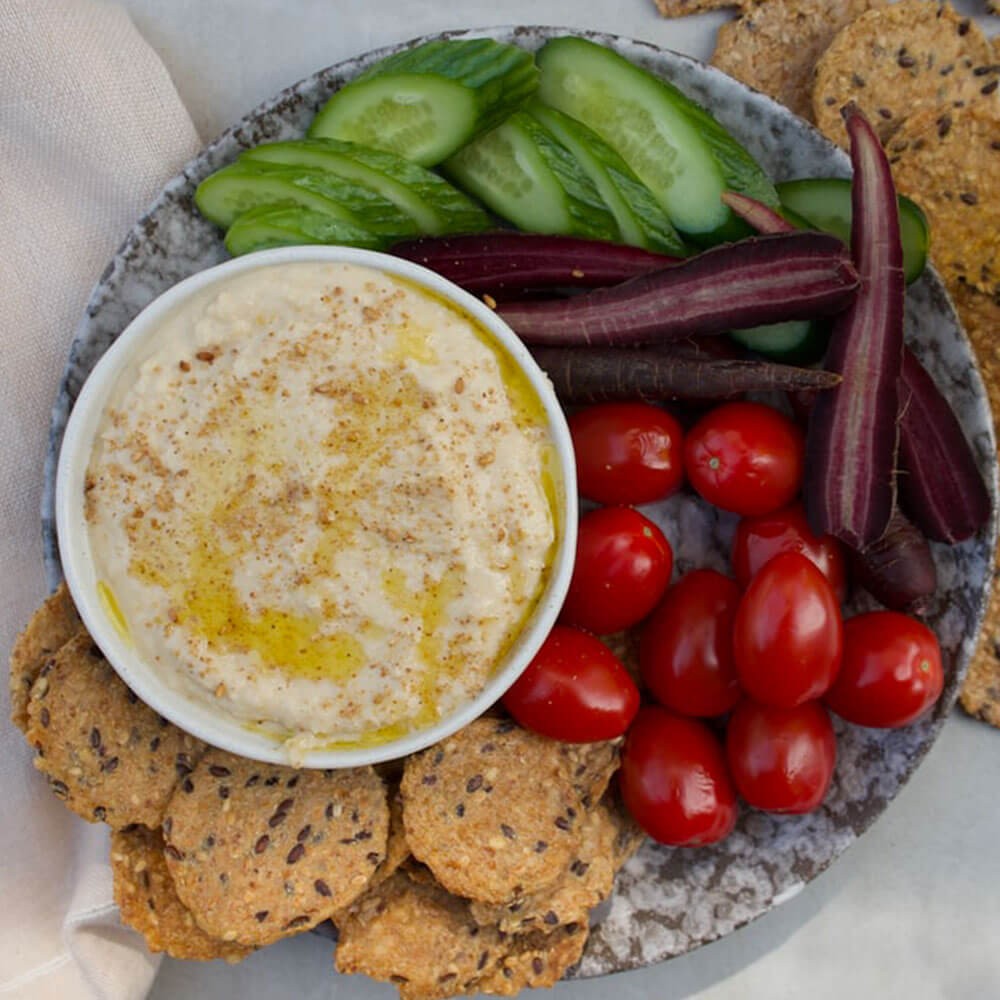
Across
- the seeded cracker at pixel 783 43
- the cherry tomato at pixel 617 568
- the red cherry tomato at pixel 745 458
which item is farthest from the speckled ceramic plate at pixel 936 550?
the cherry tomato at pixel 617 568

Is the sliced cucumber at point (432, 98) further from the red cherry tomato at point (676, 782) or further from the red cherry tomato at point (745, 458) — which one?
the red cherry tomato at point (676, 782)

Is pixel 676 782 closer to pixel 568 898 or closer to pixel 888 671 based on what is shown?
pixel 568 898

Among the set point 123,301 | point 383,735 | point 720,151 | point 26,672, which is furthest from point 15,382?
point 720,151

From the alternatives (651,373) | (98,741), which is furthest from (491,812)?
(651,373)

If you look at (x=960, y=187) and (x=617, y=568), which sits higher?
(x=960, y=187)

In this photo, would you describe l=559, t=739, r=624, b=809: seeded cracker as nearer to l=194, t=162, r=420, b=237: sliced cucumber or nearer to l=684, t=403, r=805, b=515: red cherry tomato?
l=684, t=403, r=805, b=515: red cherry tomato

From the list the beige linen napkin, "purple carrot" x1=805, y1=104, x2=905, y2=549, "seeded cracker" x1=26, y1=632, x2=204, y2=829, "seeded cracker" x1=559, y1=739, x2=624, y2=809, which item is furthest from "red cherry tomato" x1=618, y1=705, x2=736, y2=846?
the beige linen napkin
